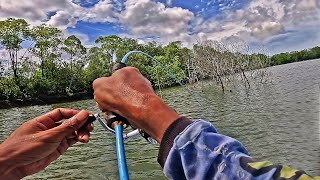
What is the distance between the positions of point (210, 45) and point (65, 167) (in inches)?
1659

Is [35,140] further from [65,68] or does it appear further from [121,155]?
[65,68]

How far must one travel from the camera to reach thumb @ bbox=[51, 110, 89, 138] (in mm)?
1396

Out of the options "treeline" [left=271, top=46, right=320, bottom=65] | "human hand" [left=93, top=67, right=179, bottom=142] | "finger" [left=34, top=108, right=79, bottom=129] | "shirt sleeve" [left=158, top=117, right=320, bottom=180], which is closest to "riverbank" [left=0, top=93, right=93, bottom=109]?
"finger" [left=34, top=108, right=79, bottom=129]

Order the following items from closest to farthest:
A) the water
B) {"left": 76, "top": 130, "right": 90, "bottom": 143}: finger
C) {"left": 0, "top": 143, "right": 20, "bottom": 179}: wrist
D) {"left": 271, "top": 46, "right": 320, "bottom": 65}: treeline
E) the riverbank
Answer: {"left": 0, "top": 143, "right": 20, "bottom": 179}: wrist, {"left": 76, "top": 130, "right": 90, "bottom": 143}: finger, the water, the riverbank, {"left": 271, "top": 46, "right": 320, "bottom": 65}: treeline

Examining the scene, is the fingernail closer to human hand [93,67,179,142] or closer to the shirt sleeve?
human hand [93,67,179,142]

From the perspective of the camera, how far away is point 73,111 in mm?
1525

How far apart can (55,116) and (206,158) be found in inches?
37.0

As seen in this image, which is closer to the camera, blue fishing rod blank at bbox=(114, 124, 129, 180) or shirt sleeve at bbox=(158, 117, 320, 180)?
shirt sleeve at bbox=(158, 117, 320, 180)

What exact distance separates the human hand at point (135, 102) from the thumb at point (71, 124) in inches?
8.1

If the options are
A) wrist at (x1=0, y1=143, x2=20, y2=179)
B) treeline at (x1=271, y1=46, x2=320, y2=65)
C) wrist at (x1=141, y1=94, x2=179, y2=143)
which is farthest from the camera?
treeline at (x1=271, y1=46, x2=320, y2=65)

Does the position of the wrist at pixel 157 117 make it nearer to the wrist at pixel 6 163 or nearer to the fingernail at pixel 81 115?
the fingernail at pixel 81 115

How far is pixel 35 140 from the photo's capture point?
4.51 ft

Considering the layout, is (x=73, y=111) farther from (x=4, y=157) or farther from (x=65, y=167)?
(x=65, y=167)

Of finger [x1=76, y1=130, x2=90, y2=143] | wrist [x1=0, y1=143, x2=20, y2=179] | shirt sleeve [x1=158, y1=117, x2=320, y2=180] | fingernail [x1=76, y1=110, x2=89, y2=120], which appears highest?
fingernail [x1=76, y1=110, x2=89, y2=120]
